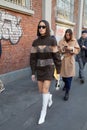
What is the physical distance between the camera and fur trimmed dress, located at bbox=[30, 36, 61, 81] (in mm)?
4211

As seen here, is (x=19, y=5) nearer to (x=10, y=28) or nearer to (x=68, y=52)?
(x=10, y=28)

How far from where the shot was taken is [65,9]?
1284cm

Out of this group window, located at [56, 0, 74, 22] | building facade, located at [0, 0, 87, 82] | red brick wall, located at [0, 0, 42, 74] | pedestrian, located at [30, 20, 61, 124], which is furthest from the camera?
window, located at [56, 0, 74, 22]

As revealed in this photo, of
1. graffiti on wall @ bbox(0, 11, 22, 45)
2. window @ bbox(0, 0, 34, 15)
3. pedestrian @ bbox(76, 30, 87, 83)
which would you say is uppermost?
window @ bbox(0, 0, 34, 15)

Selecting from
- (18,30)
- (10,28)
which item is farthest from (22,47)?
(10,28)

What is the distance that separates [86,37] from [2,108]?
393 centimetres

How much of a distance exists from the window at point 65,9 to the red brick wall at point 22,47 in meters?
2.71

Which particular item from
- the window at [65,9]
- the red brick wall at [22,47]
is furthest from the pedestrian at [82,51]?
the window at [65,9]

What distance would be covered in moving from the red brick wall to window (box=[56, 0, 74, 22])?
271 cm

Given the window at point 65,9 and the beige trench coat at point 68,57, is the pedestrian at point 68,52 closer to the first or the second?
the beige trench coat at point 68,57

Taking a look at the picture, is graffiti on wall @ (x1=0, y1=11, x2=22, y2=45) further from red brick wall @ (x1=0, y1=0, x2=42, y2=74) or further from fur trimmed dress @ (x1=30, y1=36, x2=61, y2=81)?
fur trimmed dress @ (x1=30, y1=36, x2=61, y2=81)

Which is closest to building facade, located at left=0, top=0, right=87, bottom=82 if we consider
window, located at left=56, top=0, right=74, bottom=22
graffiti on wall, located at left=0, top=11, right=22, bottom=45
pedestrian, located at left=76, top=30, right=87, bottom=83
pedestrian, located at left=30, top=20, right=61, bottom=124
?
graffiti on wall, located at left=0, top=11, right=22, bottom=45

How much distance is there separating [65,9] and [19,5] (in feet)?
17.4

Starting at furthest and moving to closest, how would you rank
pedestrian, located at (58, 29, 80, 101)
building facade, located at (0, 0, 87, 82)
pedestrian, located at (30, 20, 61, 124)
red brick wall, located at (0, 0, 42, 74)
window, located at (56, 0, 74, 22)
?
window, located at (56, 0, 74, 22) < red brick wall, located at (0, 0, 42, 74) < building facade, located at (0, 0, 87, 82) < pedestrian, located at (58, 29, 80, 101) < pedestrian, located at (30, 20, 61, 124)
